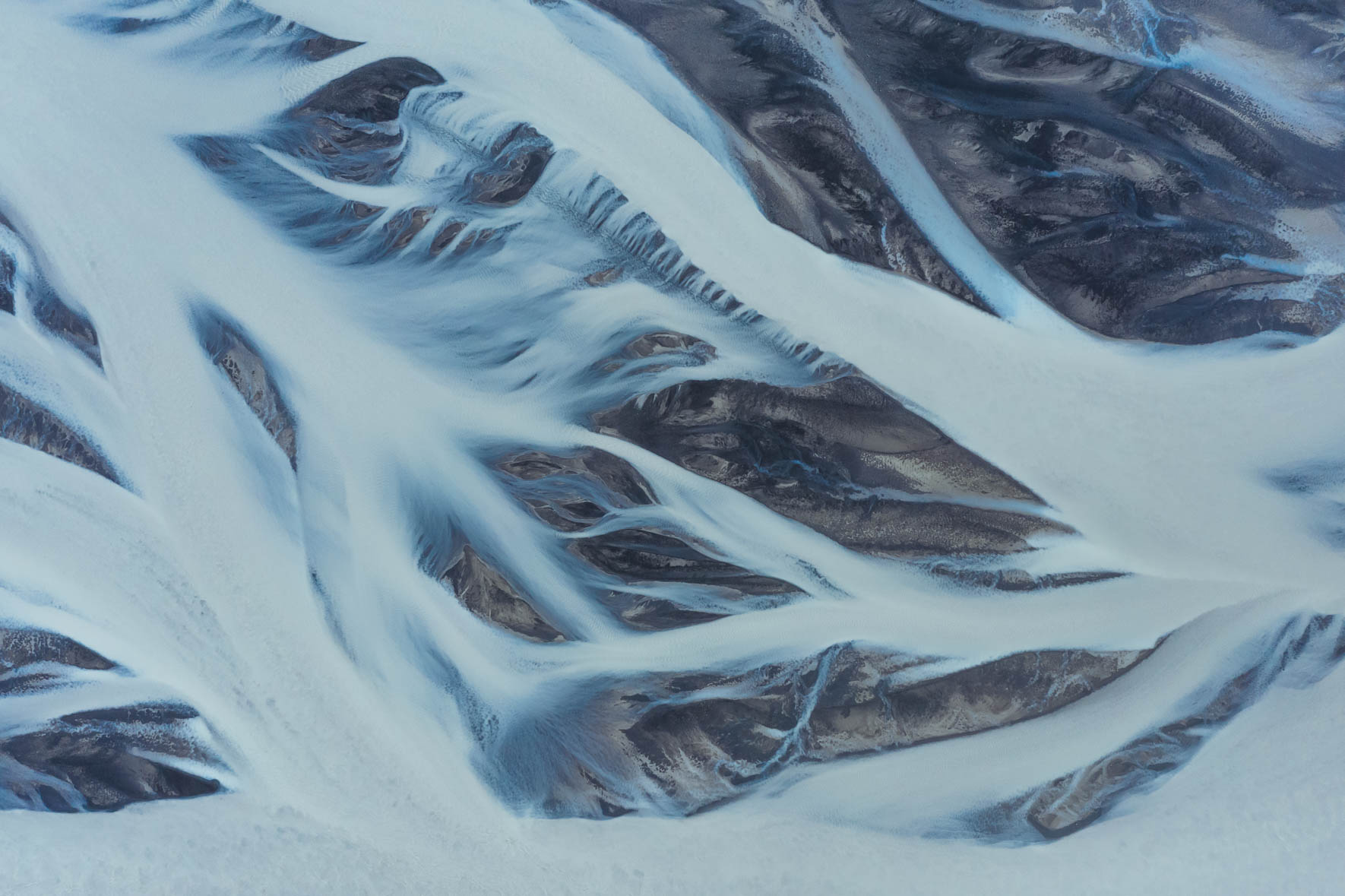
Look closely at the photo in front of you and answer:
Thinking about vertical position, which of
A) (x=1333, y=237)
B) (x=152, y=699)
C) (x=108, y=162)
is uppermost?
(x=108, y=162)

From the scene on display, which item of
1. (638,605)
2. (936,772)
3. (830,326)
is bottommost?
(936,772)

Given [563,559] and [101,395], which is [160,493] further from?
[563,559]

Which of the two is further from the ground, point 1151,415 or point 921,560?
point 1151,415

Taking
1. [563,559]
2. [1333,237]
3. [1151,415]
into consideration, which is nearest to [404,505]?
[563,559]

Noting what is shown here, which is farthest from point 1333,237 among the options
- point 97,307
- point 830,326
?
point 97,307

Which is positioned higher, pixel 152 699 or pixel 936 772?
pixel 152 699

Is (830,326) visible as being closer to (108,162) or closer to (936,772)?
(936,772)
